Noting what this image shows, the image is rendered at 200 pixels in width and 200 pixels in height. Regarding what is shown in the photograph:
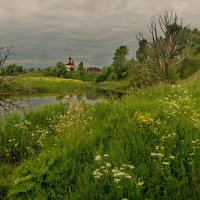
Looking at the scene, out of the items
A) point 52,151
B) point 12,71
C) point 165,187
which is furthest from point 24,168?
point 12,71

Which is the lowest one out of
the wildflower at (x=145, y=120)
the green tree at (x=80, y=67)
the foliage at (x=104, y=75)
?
the wildflower at (x=145, y=120)

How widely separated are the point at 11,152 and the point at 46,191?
135 inches

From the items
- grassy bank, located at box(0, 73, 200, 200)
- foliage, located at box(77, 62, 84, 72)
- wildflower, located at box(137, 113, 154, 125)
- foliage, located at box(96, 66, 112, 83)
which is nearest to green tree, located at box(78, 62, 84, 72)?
foliage, located at box(77, 62, 84, 72)

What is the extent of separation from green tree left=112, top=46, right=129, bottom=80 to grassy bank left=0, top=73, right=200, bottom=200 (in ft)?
336

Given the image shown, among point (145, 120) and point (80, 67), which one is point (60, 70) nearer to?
point (80, 67)

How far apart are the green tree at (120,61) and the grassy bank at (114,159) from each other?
102378 mm

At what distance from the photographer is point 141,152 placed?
7871 mm

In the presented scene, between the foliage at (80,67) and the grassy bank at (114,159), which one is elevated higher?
the foliage at (80,67)

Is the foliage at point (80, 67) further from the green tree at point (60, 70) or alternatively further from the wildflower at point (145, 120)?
the wildflower at point (145, 120)

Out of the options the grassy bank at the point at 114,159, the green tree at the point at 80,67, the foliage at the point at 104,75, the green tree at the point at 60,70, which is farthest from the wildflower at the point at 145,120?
the green tree at the point at 80,67

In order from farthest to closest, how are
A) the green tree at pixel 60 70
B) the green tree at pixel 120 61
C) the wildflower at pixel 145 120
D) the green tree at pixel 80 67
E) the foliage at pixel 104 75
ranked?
the green tree at pixel 80 67, the green tree at pixel 60 70, the foliage at pixel 104 75, the green tree at pixel 120 61, the wildflower at pixel 145 120

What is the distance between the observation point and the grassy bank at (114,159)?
6809 millimetres

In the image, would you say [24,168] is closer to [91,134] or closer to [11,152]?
[91,134]

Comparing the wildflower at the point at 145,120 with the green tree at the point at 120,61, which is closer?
the wildflower at the point at 145,120
